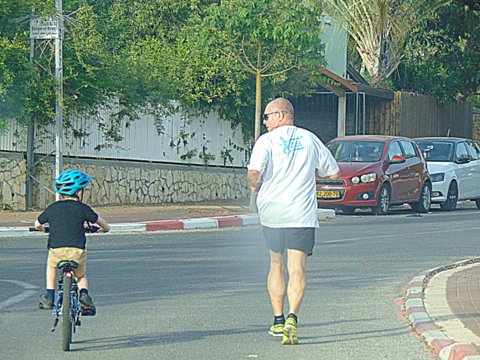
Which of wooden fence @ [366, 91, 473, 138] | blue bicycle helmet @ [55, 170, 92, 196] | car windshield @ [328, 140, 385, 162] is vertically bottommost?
blue bicycle helmet @ [55, 170, 92, 196]

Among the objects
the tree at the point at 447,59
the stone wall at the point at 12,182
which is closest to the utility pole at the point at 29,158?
the stone wall at the point at 12,182

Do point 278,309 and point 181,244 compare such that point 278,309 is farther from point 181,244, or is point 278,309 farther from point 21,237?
point 21,237

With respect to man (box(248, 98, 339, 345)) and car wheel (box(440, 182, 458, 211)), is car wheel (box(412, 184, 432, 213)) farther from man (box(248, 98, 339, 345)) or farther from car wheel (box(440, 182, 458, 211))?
man (box(248, 98, 339, 345))

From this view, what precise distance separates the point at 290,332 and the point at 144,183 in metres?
16.4

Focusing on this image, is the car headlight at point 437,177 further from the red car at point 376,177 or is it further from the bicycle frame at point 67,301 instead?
the bicycle frame at point 67,301

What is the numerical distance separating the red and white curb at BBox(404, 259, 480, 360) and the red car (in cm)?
1029

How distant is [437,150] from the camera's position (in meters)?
26.3

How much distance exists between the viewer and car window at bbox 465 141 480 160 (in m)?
26.5

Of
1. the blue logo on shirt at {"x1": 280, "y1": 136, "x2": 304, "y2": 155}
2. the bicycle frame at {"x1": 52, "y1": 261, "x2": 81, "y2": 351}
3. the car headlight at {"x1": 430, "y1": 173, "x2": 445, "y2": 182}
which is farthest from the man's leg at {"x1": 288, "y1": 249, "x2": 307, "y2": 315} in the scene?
the car headlight at {"x1": 430, "y1": 173, "x2": 445, "y2": 182}

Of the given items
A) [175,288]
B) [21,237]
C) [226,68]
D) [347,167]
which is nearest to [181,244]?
[21,237]

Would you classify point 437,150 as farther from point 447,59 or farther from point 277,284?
point 277,284

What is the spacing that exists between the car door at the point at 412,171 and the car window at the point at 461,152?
→ 185 centimetres

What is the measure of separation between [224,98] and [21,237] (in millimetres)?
10067

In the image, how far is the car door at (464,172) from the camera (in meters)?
25.7
